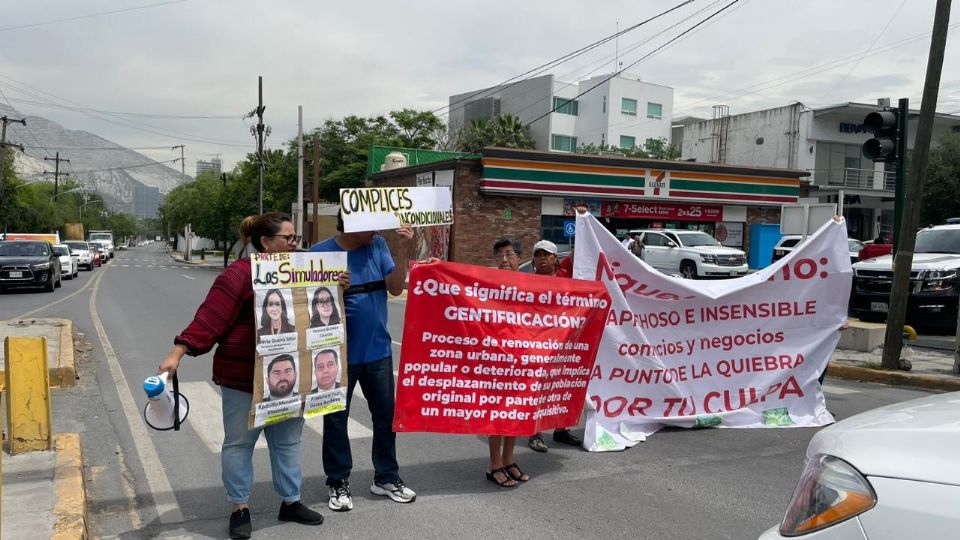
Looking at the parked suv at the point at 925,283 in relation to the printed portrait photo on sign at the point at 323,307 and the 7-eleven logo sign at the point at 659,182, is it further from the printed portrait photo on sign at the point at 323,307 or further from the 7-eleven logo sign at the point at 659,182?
the 7-eleven logo sign at the point at 659,182

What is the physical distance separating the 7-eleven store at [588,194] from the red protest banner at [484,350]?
822 inches

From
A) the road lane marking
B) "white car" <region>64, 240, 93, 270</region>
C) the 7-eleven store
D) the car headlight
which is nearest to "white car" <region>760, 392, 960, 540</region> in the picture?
the car headlight

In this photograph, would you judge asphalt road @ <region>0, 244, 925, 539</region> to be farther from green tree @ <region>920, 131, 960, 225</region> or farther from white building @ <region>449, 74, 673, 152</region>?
white building @ <region>449, 74, 673, 152</region>

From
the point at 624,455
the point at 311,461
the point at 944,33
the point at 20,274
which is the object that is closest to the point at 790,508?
the point at 624,455

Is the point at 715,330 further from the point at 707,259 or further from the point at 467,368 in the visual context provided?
the point at 707,259

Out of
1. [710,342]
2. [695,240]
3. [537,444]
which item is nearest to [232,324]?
[537,444]

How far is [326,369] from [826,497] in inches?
115

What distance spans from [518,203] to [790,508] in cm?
2518

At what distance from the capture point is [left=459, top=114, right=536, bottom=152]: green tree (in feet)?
166

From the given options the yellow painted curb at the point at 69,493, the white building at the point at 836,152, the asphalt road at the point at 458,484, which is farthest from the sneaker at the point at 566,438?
the white building at the point at 836,152

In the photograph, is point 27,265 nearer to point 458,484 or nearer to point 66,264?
point 66,264

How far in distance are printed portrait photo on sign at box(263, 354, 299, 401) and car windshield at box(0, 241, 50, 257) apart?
2240 centimetres

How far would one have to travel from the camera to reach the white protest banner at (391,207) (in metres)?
4.45

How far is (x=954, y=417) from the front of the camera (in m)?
2.53
